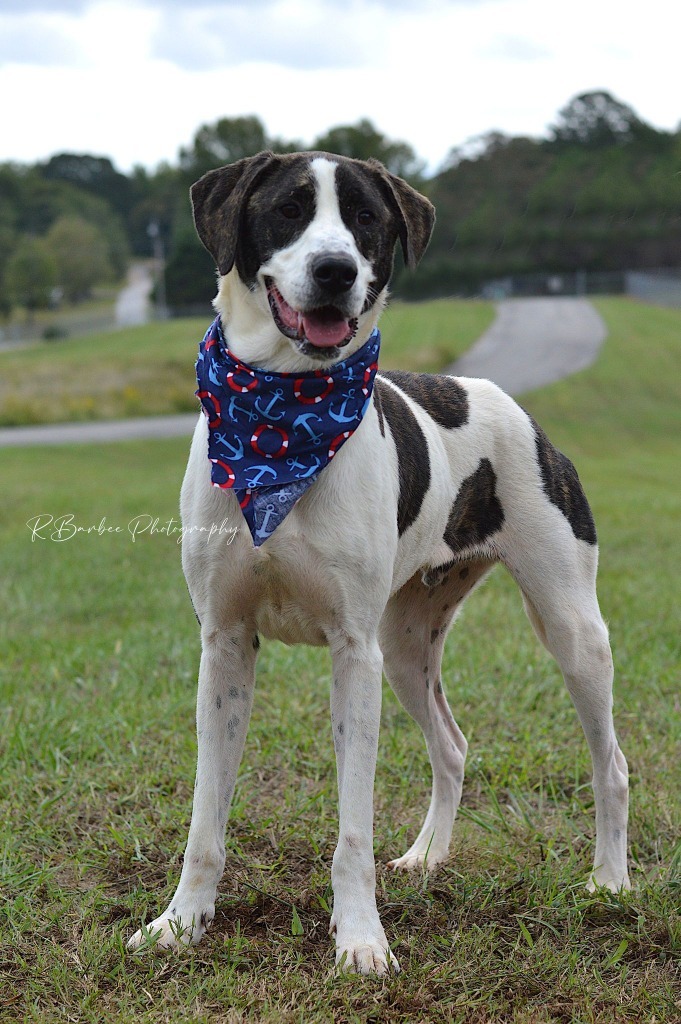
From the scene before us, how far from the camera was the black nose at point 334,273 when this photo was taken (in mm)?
2861

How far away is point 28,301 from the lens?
230 ft

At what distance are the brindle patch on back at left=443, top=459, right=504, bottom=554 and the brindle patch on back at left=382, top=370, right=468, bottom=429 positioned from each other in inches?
7.5

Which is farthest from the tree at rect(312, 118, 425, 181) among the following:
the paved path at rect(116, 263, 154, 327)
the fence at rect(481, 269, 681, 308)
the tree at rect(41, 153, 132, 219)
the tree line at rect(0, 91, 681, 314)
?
the tree at rect(41, 153, 132, 219)

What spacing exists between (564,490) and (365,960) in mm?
1691

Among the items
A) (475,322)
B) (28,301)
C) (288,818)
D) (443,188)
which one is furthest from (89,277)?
(288,818)

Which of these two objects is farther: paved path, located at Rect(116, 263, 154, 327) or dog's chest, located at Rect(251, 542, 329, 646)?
paved path, located at Rect(116, 263, 154, 327)

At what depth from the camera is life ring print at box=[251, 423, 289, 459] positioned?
3.17 meters

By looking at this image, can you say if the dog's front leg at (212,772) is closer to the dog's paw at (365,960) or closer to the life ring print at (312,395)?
the dog's paw at (365,960)

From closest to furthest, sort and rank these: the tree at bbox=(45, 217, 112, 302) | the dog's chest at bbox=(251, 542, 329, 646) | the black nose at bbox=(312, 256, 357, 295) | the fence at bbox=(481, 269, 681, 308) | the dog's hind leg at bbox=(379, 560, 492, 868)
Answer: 1. the black nose at bbox=(312, 256, 357, 295)
2. the dog's chest at bbox=(251, 542, 329, 646)
3. the dog's hind leg at bbox=(379, 560, 492, 868)
4. the fence at bbox=(481, 269, 681, 308)
5. the tree at bbox=(45, 217, 112, 302)

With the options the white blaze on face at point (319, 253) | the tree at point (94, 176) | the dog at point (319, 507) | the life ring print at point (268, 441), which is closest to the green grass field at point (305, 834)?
the dog at point (319, 507)

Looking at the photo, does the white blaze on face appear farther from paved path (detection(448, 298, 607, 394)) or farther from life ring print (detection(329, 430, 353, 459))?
paved path (detection(448, 298, 607, 394))

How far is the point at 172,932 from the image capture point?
3.19 metres

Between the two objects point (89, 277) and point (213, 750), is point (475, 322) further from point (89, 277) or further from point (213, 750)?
point (89, 277)

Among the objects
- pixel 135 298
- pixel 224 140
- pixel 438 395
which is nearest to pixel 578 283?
pixel 224 140
